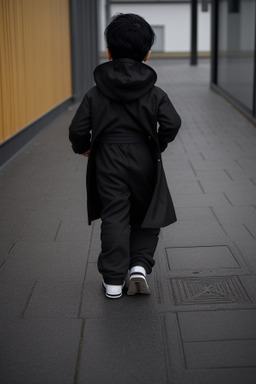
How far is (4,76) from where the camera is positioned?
634 cm

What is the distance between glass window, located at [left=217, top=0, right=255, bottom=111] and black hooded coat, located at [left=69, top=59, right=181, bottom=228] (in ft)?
21.1

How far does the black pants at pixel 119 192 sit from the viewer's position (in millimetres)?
3066

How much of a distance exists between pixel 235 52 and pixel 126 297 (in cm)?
855

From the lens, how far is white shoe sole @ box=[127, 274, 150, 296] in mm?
3098

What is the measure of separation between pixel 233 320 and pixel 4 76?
429 cm

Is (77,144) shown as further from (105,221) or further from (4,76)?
(4,76)

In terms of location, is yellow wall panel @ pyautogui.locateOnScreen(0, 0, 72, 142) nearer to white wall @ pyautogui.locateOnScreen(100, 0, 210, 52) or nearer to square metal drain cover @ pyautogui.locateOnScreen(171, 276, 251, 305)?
square metal drain cover @ pyautogui.locateOnScreen(171, 276, 251, 305)

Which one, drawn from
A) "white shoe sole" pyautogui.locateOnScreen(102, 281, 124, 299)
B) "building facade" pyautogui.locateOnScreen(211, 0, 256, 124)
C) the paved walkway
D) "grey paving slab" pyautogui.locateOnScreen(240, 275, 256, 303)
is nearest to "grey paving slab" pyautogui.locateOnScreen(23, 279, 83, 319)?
the paved walkway

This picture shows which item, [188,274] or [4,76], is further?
[4,76]

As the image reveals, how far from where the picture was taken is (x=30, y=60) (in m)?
7.67

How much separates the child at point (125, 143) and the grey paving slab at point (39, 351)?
16.8 inches

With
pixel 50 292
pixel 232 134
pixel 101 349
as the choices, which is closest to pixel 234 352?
pixel 101 349

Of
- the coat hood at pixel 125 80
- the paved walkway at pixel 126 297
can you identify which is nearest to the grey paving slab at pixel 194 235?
the paved walkway at pixel 126 297

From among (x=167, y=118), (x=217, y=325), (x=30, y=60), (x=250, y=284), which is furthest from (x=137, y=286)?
(x=30, y=60)
